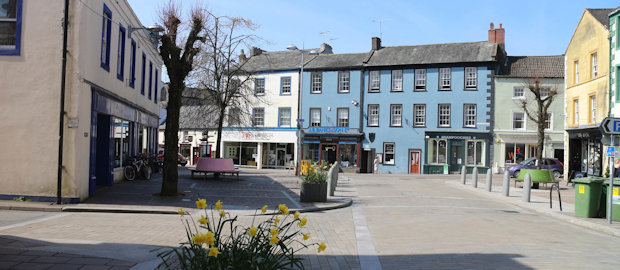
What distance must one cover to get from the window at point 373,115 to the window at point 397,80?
81.5 inches

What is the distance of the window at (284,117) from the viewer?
42.6 m

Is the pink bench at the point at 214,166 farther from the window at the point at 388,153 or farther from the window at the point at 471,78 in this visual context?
the window at the point at 471,78

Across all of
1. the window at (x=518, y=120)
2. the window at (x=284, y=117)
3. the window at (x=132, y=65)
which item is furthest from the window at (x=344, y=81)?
the window at (x=132, y=65)

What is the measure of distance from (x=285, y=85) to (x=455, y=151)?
50.7 ft

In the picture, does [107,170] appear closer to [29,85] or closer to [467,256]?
[29,85]

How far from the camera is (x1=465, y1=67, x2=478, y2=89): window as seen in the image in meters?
37.5

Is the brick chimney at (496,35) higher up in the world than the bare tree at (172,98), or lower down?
higher up

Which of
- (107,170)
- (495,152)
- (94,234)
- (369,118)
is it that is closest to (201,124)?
(369,118)

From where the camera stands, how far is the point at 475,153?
37.6m

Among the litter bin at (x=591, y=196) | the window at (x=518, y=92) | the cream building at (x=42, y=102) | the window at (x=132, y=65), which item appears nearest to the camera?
the cream building at (x=42, y=102)

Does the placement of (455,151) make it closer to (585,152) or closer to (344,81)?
(344,81)

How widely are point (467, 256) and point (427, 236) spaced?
5.93ft

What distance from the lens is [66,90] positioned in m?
12.0

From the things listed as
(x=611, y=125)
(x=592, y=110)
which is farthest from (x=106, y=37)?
(x=592, y=110)
